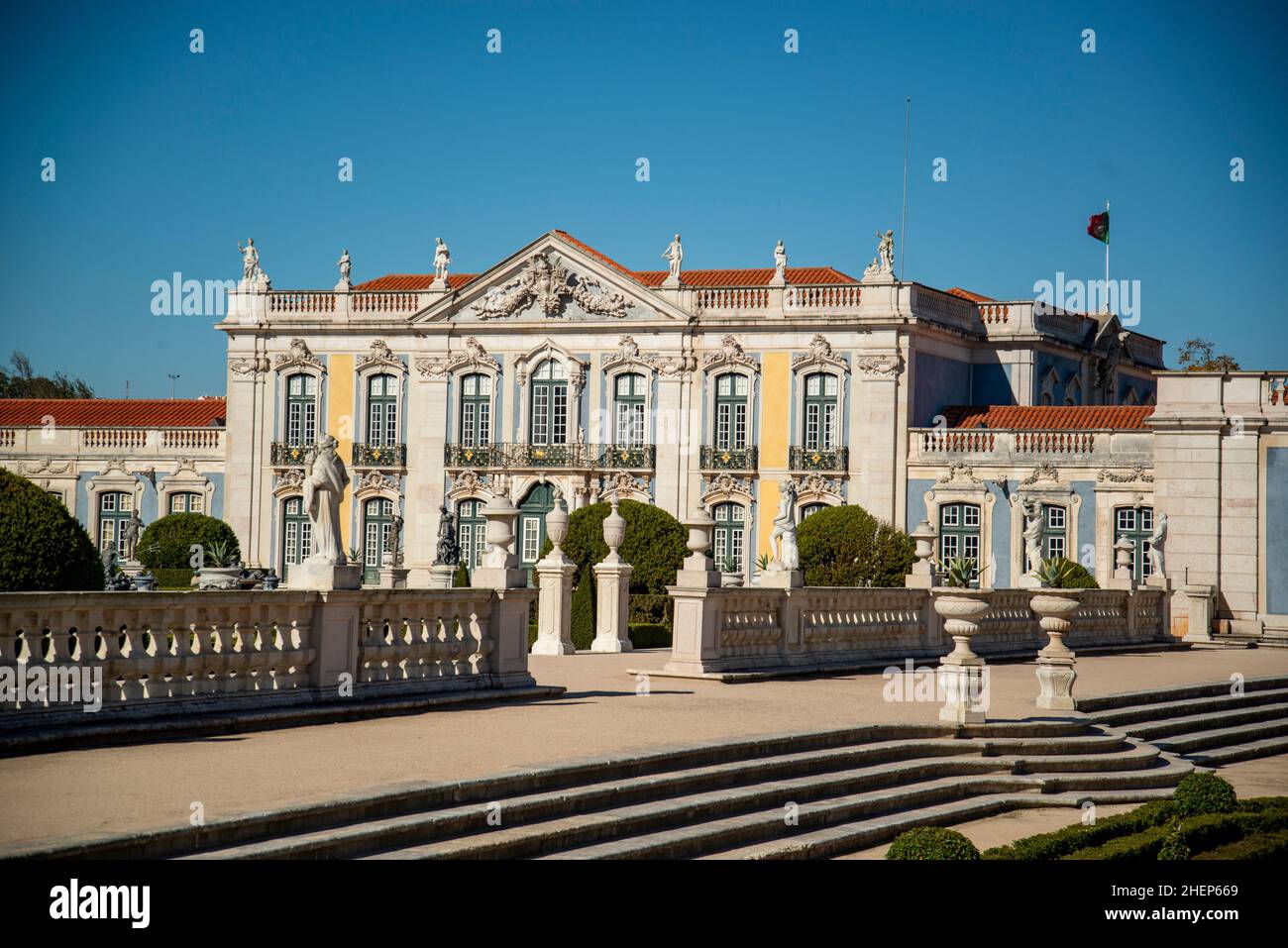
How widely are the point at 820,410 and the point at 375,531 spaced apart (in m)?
11.8

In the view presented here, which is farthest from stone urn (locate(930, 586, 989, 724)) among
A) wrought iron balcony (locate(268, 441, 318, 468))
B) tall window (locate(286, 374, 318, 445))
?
tall window (locate(286, 374, 318, 445))

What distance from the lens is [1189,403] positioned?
30.9m

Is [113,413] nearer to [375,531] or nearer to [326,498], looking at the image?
[375,531]

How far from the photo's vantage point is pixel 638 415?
42719mm

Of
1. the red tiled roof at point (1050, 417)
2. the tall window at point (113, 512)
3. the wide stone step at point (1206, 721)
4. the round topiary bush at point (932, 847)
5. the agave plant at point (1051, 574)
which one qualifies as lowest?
the wide stone step at point (1206, 721)

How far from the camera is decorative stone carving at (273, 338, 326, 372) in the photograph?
147 ft

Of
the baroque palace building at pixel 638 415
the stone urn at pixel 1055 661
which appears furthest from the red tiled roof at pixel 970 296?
the stone urn at pixel 1055 661

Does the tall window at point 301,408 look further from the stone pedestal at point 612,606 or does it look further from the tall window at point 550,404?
the stone pedestal at point 612,606

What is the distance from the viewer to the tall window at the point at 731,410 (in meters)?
41.8

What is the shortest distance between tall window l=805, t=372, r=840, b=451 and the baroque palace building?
0.16 ft

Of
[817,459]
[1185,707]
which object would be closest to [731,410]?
[817,459]

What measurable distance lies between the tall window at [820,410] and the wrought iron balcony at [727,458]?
1.38 metres
